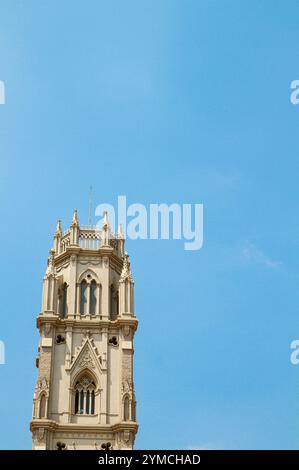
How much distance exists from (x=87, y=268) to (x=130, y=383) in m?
11.1

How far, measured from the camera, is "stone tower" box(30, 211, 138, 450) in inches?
2389

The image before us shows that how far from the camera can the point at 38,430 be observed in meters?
59.8

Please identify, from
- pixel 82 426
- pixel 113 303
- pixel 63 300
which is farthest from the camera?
pixel 113 303

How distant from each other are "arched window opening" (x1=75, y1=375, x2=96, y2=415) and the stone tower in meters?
0.08

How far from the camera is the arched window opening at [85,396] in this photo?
62.3 meters

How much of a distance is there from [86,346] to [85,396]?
161 inches

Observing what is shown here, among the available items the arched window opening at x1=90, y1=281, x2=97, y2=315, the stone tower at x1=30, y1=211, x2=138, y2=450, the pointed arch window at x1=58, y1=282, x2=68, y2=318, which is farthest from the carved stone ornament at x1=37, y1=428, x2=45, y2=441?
the arched window opening at x1=90, y1=281, x2=97, y2=315

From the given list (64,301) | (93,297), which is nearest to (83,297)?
(93,297)

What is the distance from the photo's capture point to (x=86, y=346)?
64.8 meters

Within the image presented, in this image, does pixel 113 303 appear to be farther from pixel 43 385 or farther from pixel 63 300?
pixel 43 385
